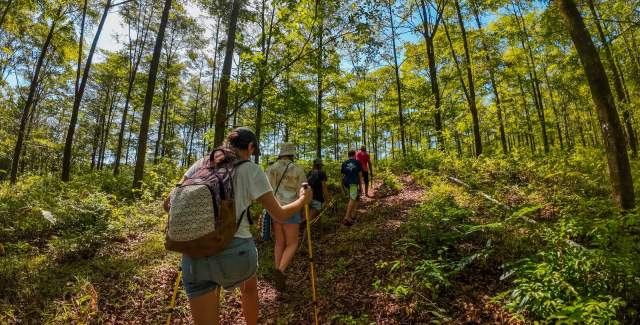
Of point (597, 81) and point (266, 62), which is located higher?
point (266, 62)

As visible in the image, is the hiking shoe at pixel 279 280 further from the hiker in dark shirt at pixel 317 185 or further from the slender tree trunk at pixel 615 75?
the slender tree trunk at pixel 615 75

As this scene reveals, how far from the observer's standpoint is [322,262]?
630 cm

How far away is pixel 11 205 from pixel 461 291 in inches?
462

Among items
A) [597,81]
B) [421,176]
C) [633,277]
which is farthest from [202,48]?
[633,277]

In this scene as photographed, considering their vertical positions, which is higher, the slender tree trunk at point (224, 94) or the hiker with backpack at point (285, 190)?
the slender tree trunk at point (224, 94)

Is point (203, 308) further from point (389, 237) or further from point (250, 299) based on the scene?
point (389, 237)

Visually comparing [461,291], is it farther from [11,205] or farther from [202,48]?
[202,48]

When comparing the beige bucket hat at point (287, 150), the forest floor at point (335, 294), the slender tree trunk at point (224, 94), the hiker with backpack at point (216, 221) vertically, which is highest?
the slender tree trunk at point (224, 94)

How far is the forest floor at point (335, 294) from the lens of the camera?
13.3 ft

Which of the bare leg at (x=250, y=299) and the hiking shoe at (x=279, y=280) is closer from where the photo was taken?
the bare leg at (x=250, y=299)

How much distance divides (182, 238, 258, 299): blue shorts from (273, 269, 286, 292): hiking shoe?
287cm

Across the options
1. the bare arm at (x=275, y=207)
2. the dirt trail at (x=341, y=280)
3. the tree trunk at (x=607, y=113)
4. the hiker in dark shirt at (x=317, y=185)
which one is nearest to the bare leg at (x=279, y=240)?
the dirt trail at (x=341, y=280)

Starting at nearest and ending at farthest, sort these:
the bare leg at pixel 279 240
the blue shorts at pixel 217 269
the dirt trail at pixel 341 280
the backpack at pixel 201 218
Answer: the backpack at pixel 201 218, the blue shorts at pixel 217 269, the dirt trail at pixel 341 280, the bare leg at pixel 279 240

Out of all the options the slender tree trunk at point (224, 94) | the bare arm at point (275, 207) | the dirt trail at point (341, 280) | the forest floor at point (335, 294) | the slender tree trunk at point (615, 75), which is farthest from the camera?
the slender tree trunk at point (615, 75)
